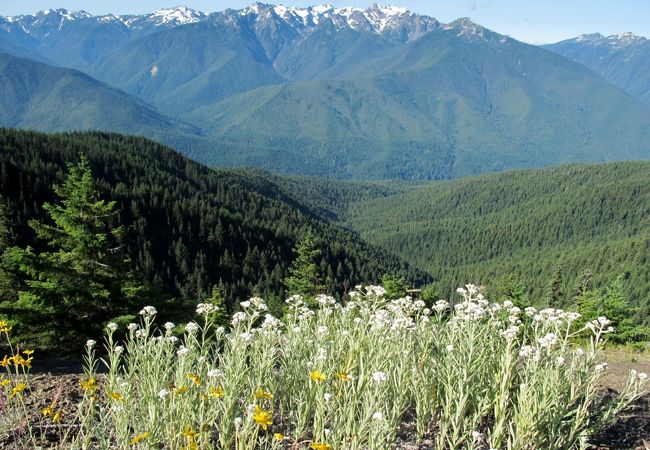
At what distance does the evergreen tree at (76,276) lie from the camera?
42.9ft

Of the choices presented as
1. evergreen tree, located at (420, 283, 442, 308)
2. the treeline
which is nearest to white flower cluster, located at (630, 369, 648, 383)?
evergreen tree, located at (420, 283, 442, 308)

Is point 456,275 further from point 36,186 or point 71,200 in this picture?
point 71,200

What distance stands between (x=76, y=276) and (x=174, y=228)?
94.0 metres

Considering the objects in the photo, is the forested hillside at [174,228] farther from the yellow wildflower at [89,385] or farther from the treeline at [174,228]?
the yellow wildflower at [89,385]

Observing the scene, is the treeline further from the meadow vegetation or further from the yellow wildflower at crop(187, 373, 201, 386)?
the yellow wildflower at crop(187, 373, 201, 386)

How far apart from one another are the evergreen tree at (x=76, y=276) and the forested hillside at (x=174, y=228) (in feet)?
187

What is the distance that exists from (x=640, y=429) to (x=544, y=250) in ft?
677

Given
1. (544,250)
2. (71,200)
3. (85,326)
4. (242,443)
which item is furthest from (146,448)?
(544,250)

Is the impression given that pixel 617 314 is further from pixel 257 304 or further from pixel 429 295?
pixel 257 304

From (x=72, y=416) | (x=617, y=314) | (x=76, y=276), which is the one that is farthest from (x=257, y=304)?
(x=617, y=314)

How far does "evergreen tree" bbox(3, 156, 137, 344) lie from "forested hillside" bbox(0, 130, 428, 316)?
2240 inches

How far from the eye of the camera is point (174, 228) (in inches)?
4109

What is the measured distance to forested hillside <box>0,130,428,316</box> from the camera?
88750mm

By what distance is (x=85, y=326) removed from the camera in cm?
1385
